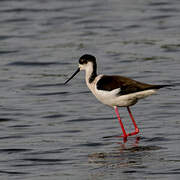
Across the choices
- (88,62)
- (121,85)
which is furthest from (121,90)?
(88,62)

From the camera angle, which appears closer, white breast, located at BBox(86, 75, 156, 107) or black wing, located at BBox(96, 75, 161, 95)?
black wing, located at BBox(96, 75, 161, 95)

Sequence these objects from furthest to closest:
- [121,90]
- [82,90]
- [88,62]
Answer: [82,90], [88,62], [121,90]

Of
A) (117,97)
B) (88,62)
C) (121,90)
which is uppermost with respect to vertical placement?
(88,62)

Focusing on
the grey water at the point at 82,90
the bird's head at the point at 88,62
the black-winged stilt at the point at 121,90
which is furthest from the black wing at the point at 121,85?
the grey water at the point at 82,90

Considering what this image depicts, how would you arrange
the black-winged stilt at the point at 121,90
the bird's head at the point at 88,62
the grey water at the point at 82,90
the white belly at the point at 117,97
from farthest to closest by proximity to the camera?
the bird's head at the point at 88,62 < the white belly at the point at 117,97 < the black-winged stilt at the point at 121,90 < the grey water at the point at 82,90

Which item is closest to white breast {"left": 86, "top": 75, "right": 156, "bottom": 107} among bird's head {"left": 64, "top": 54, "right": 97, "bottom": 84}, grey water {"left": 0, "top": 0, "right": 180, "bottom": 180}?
grey water {"left": 0, "top": 0, "right": 180, "bottom": 180}

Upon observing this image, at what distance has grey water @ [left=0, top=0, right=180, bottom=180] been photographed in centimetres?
961

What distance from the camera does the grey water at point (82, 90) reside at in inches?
378

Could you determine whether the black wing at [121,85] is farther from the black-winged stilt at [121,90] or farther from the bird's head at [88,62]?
the bird's head at [88,62]

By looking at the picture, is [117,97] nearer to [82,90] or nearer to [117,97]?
[117,97]

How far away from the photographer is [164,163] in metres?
9.26

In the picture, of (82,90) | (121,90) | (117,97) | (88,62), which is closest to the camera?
(121,90)

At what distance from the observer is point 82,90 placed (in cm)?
1517

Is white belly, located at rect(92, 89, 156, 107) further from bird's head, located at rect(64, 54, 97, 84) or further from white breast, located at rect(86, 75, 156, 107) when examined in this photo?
bird's head, located at rect(64, 54, 97, 84)
